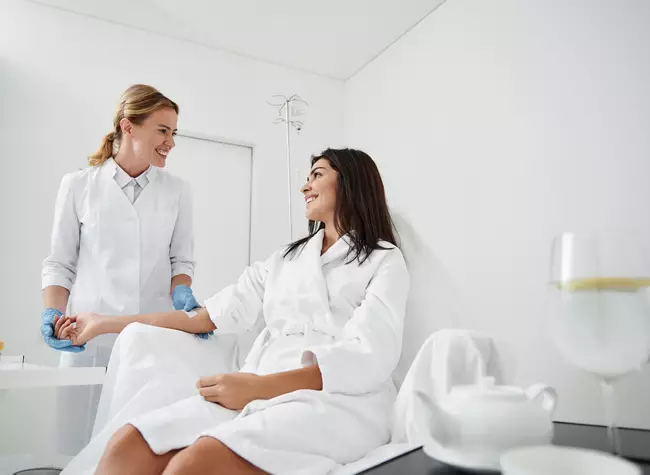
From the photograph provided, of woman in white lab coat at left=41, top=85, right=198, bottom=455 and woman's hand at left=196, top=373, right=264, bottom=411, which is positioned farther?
woman in white lab coat at left=41, top=85, right=198, bottom=455

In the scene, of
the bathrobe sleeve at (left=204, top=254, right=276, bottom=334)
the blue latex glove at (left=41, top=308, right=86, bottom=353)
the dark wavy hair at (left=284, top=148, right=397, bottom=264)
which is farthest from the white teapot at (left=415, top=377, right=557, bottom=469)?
the blue latex glove at (left=41, top=308, right=86, bottom=353)

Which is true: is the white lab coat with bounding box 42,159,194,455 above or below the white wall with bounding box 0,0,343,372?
below

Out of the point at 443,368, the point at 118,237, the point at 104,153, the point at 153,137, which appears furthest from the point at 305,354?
the point at 104,153

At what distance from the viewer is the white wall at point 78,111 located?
7.62ft

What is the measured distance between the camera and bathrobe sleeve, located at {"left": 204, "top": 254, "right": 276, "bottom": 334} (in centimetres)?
154

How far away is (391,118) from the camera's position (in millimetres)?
2742

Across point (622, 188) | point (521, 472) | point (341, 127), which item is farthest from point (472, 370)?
point (341, 127)

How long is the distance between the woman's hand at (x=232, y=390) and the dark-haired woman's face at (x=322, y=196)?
0.61 meters

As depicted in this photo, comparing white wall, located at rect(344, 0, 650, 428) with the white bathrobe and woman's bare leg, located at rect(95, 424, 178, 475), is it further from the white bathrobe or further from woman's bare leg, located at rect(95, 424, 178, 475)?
woman's bare leg, located at rect(95, 424, 178, 475)

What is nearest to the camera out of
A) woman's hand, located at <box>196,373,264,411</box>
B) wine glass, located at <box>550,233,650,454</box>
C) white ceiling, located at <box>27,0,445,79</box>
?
wine glass, located at <box>550,233,650,454</box>

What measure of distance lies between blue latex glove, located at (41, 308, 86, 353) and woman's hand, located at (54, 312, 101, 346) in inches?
0.6

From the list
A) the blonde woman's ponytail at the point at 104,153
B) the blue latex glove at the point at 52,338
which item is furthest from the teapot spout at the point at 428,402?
the blonde woman's ponytail at the point at 104,153

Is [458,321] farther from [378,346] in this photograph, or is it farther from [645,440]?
[645,440]

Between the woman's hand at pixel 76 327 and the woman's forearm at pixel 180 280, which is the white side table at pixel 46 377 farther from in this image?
the woman's forearm at pixel 180 280
